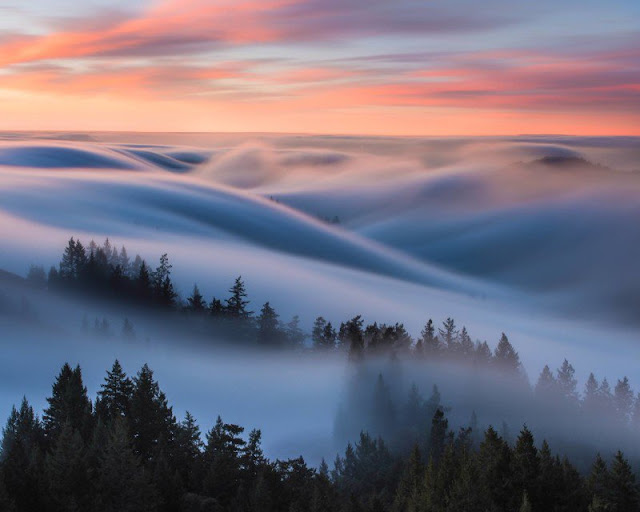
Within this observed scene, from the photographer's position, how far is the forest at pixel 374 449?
4150 cm

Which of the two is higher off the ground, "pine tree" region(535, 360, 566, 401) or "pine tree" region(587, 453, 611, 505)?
"pine tree" region(535, 360, 566, 401)

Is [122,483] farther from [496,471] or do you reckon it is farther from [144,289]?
[144,289]

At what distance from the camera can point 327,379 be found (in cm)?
12512

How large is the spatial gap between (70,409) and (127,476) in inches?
755

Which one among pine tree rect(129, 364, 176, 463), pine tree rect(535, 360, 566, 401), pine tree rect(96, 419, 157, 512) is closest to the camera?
pine tree rect(96, 419, 157, 512)

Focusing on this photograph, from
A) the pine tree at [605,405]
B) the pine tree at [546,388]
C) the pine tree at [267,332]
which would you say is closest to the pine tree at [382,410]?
the pine tree at [546,388]

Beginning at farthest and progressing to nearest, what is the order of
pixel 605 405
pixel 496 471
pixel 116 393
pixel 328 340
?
pixel 328 340 < pixel 605 405 < pixel 116 393 < pixel 496 471

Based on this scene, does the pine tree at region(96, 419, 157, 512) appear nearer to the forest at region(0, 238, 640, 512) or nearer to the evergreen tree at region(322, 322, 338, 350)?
the forest at region(0, 238, 640, 512)

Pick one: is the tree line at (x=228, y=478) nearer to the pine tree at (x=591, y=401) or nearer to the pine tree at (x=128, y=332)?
the pine tree at (x=591, y=401)

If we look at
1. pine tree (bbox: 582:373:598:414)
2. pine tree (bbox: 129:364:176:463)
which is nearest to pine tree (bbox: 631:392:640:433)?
pine tree (bbox: 582:373:598:414)

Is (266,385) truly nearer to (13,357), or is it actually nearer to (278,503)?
(13,357)

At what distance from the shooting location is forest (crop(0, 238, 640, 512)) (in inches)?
1634

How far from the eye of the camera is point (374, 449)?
7531 cm

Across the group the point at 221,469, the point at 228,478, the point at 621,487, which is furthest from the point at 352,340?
the point at 621,487
